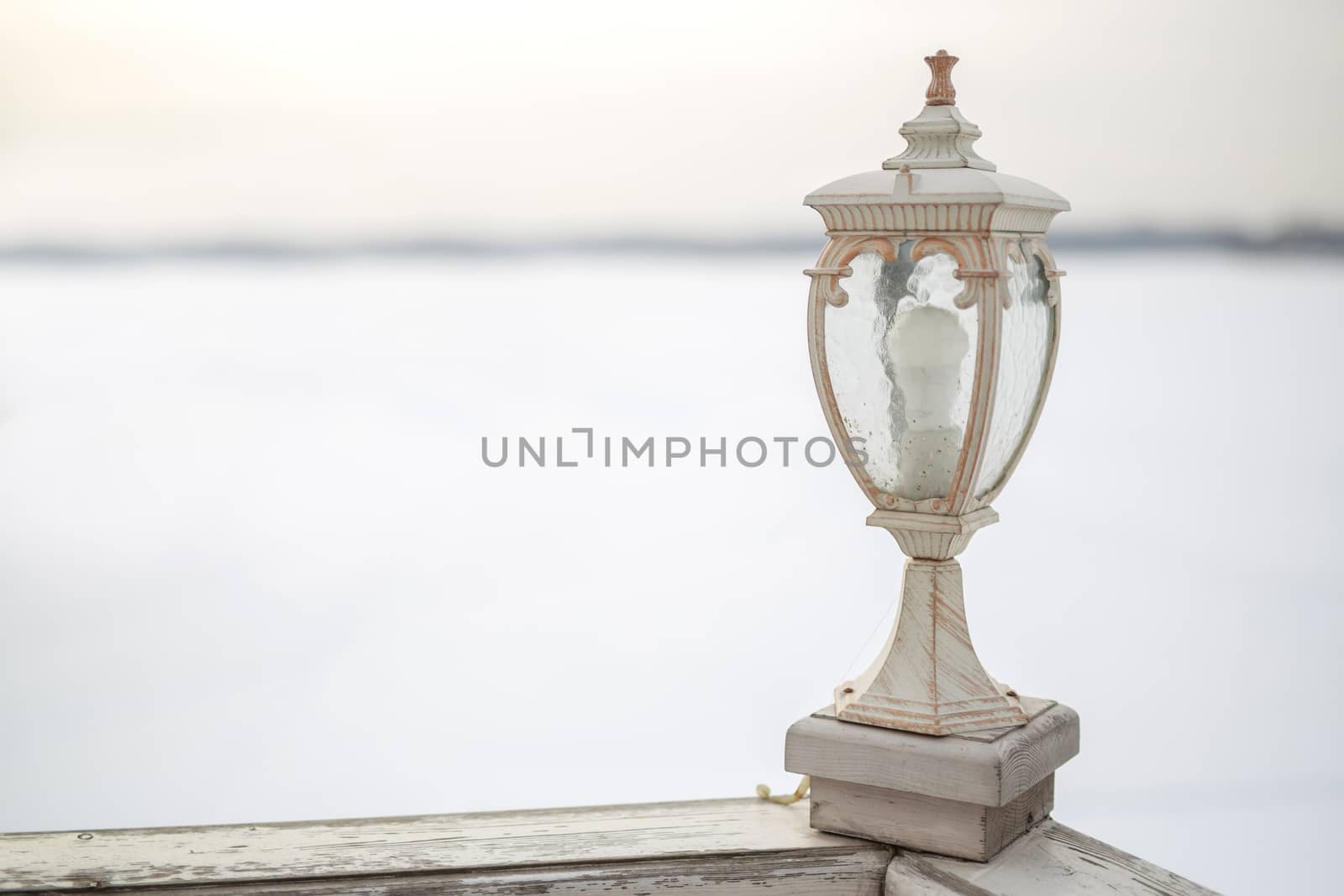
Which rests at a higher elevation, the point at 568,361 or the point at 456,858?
the point at 568,361

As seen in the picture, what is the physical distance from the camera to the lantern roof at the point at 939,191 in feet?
3.05

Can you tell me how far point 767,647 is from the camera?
2037 mm

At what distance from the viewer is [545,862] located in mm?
985

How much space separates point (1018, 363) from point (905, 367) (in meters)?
0.09

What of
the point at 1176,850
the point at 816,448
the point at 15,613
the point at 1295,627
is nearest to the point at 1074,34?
the point at 816,448

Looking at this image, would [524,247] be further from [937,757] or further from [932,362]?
[937,757]

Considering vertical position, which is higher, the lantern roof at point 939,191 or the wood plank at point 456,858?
the lantern roof at point 939,191

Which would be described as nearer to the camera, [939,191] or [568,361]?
[939,191]

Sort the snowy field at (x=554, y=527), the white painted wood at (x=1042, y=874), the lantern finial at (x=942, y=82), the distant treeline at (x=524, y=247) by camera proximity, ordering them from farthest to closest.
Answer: the distant treeline at (x=524, y=247) → the snowy field at (x=554, y=527) → the lantern finial at (x=942, y=82) → the white painted wood at (x=1042, y=874)

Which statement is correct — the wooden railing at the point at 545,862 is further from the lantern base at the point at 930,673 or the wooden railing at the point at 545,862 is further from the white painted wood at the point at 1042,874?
the lantern base at the point at 930,673

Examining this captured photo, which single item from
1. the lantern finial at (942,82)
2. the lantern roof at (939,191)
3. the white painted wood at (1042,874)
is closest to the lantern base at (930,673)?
the white painted wood at (1042,874)

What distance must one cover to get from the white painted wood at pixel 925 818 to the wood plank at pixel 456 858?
0.02 m

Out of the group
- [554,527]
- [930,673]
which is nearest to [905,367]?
[930,673]

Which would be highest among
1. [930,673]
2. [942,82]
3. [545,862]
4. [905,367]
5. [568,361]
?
[942,82]
